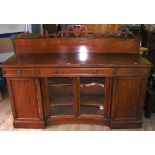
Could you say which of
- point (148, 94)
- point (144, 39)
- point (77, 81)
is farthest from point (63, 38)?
point (144, 39)

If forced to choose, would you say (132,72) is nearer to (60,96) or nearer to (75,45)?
(75,45)

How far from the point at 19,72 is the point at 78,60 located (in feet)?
1.93

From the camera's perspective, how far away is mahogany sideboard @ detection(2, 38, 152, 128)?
5.66ft

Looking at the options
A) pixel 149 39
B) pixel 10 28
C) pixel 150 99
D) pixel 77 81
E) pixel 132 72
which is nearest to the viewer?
pixel 132 72

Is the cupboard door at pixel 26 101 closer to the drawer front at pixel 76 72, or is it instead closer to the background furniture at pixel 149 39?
the drawer front at pixel 76 72

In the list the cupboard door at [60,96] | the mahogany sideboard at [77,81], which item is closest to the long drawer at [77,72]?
the mahogany sideboard at [77,81]

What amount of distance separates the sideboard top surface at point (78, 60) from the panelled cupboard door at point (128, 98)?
169 mm

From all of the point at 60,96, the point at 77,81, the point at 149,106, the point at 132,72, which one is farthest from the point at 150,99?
the point at 60,96

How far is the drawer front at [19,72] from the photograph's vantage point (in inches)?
68.2

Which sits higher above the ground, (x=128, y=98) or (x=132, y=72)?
(x=132, y=72)

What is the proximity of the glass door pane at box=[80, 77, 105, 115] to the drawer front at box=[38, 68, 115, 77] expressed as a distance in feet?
0.69

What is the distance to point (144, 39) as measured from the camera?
164 inches

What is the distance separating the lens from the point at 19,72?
174 cm

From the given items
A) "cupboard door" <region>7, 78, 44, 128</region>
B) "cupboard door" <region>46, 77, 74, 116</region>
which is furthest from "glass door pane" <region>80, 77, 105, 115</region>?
"cupboard door" <region>7, 78, 44, 128</region>
